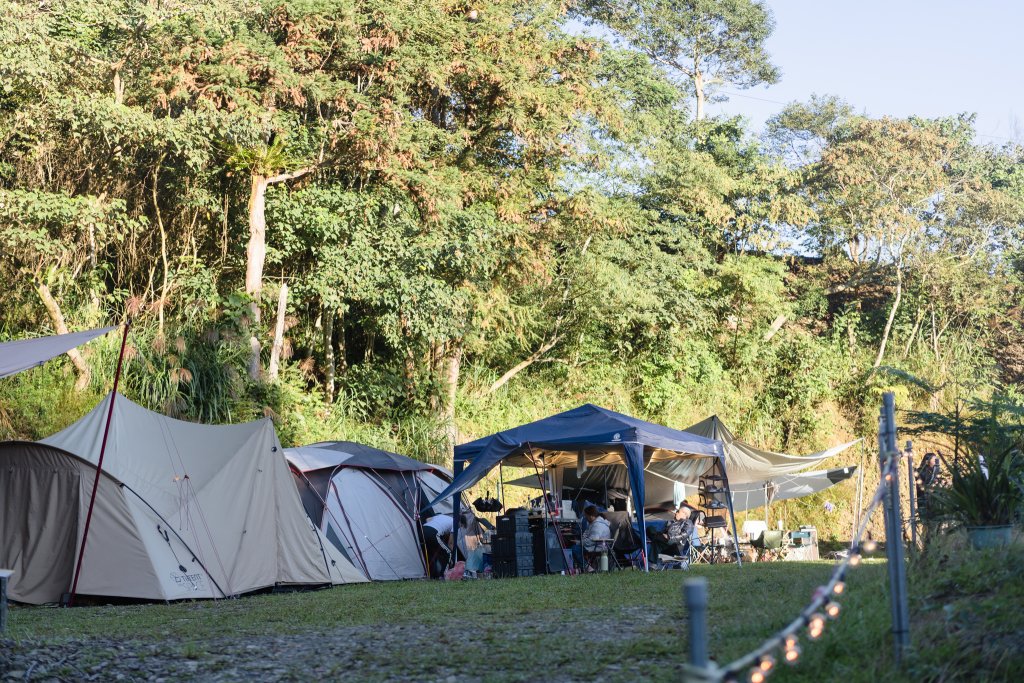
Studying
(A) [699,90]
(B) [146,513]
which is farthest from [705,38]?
(B) [146,513]

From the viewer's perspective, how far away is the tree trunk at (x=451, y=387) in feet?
62.6

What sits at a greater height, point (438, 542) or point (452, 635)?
point (438, 542)

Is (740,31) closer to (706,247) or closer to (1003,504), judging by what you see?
(706,247)

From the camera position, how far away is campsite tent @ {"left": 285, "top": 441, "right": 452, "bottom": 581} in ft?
42.9

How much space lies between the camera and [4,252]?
14859 millimetres

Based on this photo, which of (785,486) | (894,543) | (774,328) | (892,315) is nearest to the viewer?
(894,543)

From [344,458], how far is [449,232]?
4.92m

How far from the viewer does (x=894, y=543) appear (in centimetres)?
416

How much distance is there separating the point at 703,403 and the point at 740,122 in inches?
322

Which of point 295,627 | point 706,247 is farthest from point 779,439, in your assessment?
point 295,627

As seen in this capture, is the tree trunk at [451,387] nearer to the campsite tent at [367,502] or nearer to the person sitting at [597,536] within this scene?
the campsite tent at [367,502]

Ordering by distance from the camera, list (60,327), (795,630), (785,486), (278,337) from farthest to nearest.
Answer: (785,486) → (278,337) → (60,327) → (795,630)

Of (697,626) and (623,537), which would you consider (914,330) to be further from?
(697,626)

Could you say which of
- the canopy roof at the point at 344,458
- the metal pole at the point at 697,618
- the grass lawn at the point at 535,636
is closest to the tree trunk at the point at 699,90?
the canopy roof at the point at 344,458
